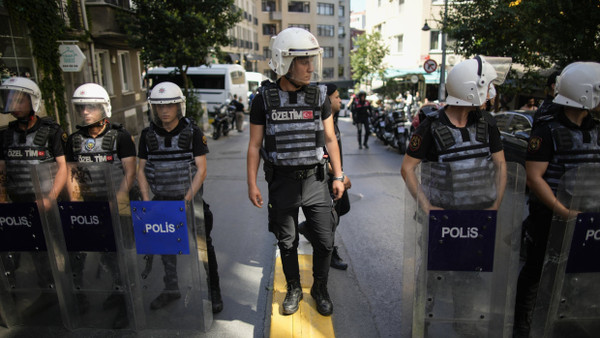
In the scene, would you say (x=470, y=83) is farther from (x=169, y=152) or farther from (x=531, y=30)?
(x=531, y=30)

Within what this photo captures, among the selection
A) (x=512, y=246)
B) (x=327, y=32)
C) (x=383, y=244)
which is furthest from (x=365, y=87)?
(x=512, y=246)

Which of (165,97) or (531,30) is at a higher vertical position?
(531,30)

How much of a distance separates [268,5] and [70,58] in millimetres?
44672

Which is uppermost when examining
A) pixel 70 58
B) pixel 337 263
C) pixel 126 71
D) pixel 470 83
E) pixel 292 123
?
pixel 70 58

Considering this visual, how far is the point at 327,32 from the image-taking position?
52500mm

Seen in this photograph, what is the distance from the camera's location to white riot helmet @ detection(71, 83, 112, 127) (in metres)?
3.26

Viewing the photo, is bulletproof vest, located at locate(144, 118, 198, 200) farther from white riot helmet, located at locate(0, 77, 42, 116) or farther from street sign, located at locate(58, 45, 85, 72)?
street sign, located at locate(58, 45, 85, 72)

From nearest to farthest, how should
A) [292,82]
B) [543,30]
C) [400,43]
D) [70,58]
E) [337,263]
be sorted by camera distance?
[292,82] < [337,263] < [543,30] < [70,58] < [400,43]

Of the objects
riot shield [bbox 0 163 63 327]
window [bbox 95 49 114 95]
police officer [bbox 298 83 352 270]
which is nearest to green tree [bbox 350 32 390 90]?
window [bbox 95 49 114 95]

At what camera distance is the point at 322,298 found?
314 cm

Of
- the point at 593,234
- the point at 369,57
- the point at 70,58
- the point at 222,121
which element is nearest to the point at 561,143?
the point at 593,234

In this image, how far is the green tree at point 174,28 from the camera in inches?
504

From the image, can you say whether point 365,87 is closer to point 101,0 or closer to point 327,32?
point 327,32

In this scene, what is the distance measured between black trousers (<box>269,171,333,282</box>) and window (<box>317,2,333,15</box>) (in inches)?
2057
